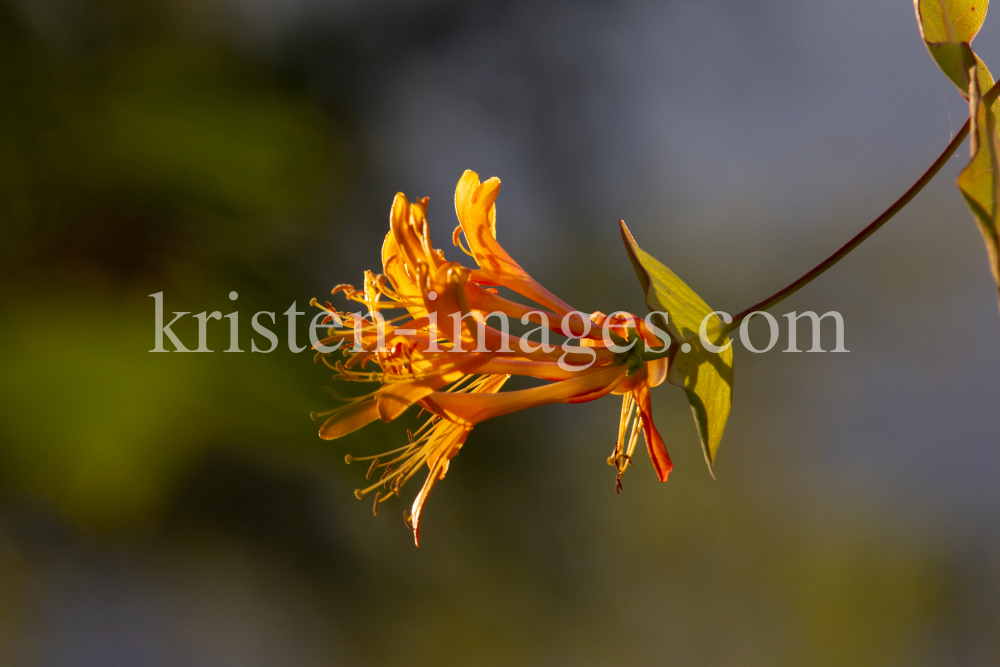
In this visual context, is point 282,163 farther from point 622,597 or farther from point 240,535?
point 622,597

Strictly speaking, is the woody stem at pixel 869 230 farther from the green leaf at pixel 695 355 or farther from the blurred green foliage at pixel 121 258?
the blurred green foliage at pixel 121 258

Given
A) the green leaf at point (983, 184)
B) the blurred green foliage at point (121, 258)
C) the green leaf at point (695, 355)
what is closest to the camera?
the green leaf at point (983, 184)

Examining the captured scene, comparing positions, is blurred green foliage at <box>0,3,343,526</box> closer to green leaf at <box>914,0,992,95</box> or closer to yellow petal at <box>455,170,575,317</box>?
yellow petal at <box>455,170,575,317</box>

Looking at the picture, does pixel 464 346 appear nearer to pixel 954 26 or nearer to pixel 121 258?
pixel 954 26

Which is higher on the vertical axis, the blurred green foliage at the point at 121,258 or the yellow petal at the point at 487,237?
the blurred green foliage at the point at 121,258

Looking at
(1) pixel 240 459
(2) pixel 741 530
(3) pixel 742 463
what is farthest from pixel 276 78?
(2) pixel 741 530

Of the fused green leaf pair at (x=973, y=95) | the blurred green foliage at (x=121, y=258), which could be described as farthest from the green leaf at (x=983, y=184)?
the blurred green foliage at (x=121, y=258)

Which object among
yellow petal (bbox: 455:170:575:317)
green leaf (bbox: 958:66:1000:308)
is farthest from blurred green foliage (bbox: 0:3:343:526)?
green leaf (bbox: 958:66:1000:308)
